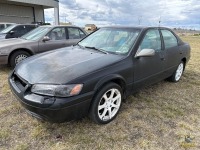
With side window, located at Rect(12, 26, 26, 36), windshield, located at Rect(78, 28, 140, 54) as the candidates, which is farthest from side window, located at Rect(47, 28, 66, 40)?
side window, located at Rect(12, 26, 26, 36)

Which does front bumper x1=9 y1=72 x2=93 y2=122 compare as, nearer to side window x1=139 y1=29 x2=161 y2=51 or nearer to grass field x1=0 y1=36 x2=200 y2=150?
grass field x1=0 y1=36 x2=200 y2=150

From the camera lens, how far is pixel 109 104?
10.3ft

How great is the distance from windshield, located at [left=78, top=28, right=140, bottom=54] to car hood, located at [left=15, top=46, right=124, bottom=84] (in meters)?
0.24

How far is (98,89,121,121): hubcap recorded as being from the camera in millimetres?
3045

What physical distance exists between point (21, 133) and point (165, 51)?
A: 3.29m

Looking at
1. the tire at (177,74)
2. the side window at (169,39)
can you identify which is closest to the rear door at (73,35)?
the side window at (169,39)

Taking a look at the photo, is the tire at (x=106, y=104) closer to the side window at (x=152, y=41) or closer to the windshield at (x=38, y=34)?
the side window at (x=152, y=41)

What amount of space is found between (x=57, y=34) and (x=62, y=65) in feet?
13.3

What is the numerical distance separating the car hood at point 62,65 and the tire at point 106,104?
0.38 metres

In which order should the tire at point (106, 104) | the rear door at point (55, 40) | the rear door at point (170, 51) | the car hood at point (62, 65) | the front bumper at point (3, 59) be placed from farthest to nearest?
A: the rear door at point (55, 40), the front bumper at point (3, 59), the rear door at point (170, 51), the tire at point (106, 104), the car hood at point (62, 65)

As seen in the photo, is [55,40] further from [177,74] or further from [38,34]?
[177,74]

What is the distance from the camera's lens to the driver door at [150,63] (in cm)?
350

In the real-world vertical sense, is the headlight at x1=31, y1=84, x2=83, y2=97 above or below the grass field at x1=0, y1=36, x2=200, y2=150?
above

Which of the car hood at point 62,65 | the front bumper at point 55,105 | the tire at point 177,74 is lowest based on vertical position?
the tire at point 177,74
